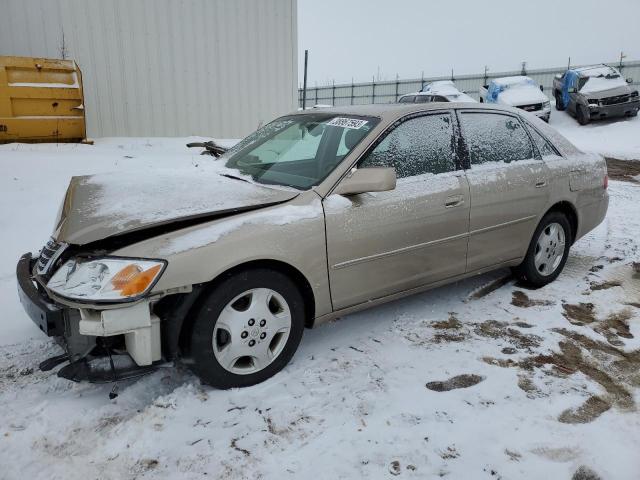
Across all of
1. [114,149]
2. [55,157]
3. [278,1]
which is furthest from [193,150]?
[278,1]

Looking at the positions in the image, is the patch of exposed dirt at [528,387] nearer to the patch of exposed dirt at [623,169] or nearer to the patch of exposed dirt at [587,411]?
the patch of exposed dirt at [587,411]

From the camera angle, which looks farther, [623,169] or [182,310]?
[623,169]

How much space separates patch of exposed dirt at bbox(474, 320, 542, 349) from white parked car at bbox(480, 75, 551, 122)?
43.8 ft

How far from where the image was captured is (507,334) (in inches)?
132

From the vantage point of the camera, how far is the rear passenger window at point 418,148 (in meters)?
3.14

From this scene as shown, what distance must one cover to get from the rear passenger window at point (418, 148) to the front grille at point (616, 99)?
48.5ft

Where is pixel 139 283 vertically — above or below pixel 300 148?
below

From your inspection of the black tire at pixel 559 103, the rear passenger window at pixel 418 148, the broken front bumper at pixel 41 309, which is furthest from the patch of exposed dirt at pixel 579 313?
the black tire at pixel 559 103

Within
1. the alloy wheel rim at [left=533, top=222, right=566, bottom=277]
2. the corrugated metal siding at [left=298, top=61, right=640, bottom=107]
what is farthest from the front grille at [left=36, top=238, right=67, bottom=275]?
the corrugated metal siding at [left=298, top=61, right=640, bottom=107]

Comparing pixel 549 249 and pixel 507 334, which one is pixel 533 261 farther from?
pixel 507 334

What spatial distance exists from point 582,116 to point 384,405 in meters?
16.6

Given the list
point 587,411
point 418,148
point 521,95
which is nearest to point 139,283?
point 418,148

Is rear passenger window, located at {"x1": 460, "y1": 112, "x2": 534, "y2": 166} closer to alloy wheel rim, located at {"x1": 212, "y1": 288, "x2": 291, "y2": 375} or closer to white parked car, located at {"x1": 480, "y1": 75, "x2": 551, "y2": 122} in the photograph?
alloy wheel rim, located at {"x1": 212, "y1": 288, "x2": 291, "y2": 375}

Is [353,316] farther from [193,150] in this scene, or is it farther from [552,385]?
[193,150]
